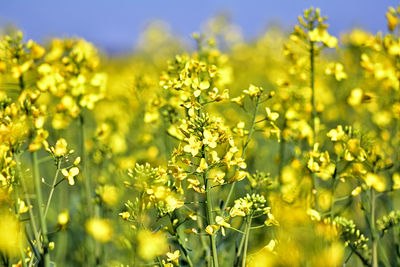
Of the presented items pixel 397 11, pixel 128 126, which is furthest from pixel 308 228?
pixel 128 126

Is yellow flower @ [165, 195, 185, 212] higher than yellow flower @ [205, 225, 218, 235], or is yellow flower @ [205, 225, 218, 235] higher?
yellow flower @ [165, 195, 185, 212]

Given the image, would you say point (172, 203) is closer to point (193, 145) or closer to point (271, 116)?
point (193, 145)

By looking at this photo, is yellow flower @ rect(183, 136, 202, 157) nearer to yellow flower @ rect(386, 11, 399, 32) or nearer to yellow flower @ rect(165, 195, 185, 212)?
yellow flower @ rect(165, 195, 185, 212)

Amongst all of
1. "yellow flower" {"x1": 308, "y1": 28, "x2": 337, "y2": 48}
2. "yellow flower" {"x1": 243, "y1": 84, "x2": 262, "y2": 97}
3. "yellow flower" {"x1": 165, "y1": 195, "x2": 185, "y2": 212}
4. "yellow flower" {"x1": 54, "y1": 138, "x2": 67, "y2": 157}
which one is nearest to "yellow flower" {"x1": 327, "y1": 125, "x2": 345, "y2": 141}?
"yellow flower" {"x1": 243, "y1": 84, "x2": 262, "y2": 97}

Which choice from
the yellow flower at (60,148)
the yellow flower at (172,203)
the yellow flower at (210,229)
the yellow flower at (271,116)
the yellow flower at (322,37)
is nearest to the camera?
the yellow flower at (210,229)

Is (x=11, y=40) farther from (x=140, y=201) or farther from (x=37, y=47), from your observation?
(x=140, y=201)

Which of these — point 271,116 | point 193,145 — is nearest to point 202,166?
point 193,145

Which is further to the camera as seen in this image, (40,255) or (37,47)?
(37,47)

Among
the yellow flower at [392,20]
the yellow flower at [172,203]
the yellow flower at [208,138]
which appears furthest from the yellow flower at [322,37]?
the yellow flower at [172,203]

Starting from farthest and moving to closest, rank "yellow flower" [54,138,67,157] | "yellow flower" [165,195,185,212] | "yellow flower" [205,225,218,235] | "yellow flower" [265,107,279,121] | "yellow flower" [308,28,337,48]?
1. "yellow flower" [308,28,337,48]
2. "yellow flower" [265,107,279,121]
3. "yellow flower" [54,138,67,157]
4. "yellow flower" [165,195,185,212]
5. "yellow flower" [205,225,218,235]

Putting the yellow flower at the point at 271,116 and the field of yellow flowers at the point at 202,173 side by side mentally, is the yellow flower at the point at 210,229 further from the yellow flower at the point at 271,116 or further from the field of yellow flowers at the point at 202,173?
the yellow flower at the point at 271,116

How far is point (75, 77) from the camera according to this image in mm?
2547

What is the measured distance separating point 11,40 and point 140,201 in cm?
113

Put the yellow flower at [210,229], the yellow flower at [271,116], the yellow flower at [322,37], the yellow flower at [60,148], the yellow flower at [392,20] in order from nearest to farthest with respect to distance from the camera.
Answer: the yellow flower at [210,229] < the yellow flower at [60,148] < the yellow flower at [271,116] < the yellow flower at [392,20] < the yellow flower at [322,37]
